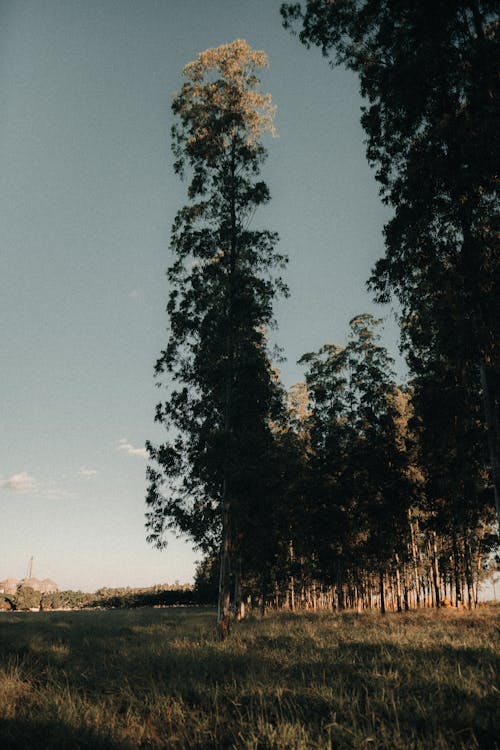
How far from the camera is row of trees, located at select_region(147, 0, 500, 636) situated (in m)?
10.3

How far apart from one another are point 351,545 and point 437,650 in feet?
69.5

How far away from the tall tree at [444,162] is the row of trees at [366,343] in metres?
0.04

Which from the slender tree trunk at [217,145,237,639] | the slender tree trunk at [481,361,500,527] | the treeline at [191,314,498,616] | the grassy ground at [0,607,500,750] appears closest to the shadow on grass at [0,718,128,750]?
the grassy ground at [0,607,500,750]

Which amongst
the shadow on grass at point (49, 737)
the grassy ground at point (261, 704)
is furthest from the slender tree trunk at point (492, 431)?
the shadow on grass at point (49, 737)

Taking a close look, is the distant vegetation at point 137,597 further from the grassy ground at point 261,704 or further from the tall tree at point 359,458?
the grassy ground at point 261,704

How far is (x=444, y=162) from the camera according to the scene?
10102 millimetres

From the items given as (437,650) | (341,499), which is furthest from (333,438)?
(437,650)

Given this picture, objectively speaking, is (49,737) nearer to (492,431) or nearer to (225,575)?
(492,431)

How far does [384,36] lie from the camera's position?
37.8ft

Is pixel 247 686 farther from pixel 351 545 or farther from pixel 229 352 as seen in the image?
pixel 351 545

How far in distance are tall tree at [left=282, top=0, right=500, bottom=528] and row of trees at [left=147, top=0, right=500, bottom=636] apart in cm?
4

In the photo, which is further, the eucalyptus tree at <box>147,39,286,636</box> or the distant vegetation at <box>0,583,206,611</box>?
the distant vegetation at <box>0,583,206,611</box>

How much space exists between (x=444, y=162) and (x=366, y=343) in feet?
51.5

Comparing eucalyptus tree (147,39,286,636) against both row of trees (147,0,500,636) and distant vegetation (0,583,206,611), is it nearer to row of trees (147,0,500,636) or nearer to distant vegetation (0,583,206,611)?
row of trees (147,0,500,636)
